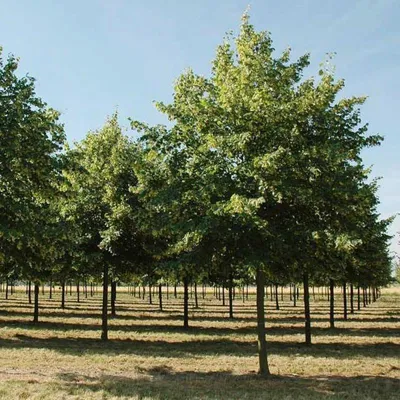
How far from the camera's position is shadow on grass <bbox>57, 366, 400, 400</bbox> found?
12047mm

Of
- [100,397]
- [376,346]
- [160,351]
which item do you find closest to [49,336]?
[160,351]

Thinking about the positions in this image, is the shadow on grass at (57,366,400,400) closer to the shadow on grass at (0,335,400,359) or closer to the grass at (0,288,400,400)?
the grass at (0,288,400,400)

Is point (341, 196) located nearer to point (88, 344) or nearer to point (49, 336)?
point (88, 344)

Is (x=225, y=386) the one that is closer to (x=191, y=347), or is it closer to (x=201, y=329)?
(x=191, y=347)

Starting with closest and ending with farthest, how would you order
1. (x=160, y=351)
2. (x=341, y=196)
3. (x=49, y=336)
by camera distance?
(x=341, y=196)
(x=160, y=351)
(x=49, y=336)

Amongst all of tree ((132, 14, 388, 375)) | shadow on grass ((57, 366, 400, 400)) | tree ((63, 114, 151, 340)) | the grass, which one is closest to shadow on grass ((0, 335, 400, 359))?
the grass

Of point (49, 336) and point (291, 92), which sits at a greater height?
point (291, 92)

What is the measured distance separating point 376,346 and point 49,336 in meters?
16.8

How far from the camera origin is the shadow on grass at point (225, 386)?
12.0m

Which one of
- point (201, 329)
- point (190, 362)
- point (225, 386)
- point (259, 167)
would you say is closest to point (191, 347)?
point (190, 362)

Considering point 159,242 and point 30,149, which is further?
point 159,242

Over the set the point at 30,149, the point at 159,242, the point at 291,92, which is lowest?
the point at 159,242

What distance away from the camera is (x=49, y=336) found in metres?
25.2

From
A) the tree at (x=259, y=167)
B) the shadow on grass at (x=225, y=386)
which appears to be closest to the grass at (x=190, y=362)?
the shadow on grass at (x=225, y=386)
